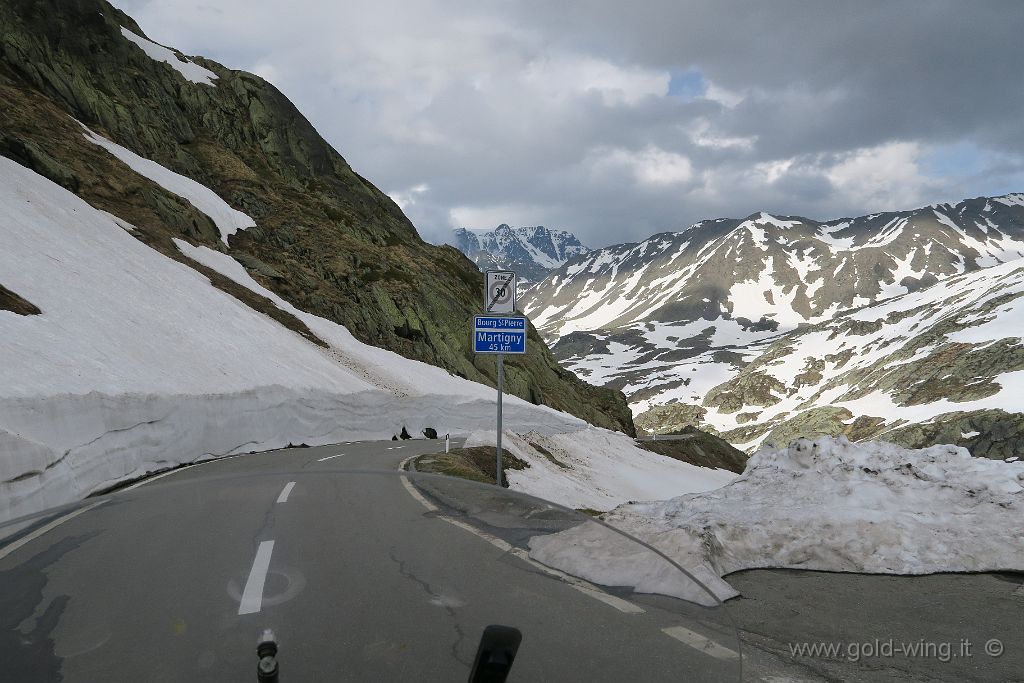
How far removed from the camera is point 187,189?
48781mm

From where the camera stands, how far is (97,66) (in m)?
54.3

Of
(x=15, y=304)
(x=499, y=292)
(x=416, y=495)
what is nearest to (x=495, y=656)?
(x=416, y=495)

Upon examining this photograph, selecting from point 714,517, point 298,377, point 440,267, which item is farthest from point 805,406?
point 714,517

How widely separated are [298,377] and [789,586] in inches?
1025

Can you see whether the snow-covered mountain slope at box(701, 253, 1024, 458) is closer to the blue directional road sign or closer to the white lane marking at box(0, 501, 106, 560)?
the blue directional road sign

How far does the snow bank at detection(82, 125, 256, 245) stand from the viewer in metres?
45.8

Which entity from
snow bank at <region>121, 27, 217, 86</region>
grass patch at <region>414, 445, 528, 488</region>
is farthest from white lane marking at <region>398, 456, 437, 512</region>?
snow bank at <region>121, 27, 217, 86</region>

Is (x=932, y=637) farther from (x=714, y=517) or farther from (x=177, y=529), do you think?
(x=177, y=529)

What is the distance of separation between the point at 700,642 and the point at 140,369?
1990 cm

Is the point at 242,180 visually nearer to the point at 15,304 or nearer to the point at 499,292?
the point at 15,304

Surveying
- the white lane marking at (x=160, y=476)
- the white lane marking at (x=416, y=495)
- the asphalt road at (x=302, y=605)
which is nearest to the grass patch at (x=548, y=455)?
the white lane marking at (x=160, y=476)

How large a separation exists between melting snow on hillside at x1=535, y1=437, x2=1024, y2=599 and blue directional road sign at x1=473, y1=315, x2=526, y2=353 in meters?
3.62

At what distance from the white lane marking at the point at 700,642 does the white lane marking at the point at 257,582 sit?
1.36 m

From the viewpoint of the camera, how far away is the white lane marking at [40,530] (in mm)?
2105
